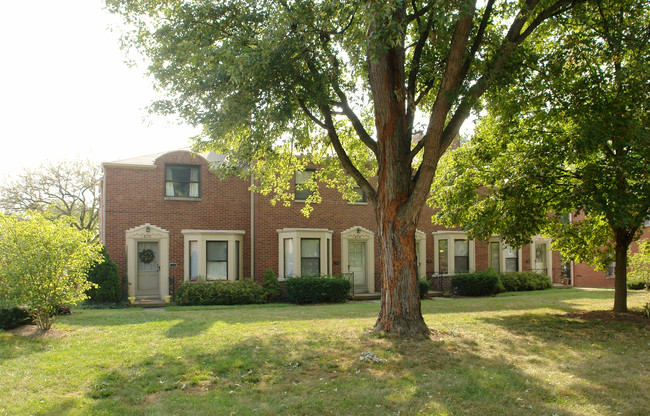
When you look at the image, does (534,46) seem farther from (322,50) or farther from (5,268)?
(5,268)

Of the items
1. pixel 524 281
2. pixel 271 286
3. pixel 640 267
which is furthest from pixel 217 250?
pixel 640 267

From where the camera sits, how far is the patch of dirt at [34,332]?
9.51 m

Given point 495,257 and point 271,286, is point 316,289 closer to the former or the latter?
point 271,286

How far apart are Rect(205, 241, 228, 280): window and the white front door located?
17.2 ft

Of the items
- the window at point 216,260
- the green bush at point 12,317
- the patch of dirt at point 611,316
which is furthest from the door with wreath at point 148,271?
the patch of dirt at point 611,316

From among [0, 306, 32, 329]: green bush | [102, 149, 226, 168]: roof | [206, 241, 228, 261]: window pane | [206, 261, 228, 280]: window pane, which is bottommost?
[0, 306, 32, 329]: green bush

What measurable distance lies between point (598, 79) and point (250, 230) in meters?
12.7

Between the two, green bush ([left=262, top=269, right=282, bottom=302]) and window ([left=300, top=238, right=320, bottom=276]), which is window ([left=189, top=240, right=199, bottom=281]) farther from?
window ([left=300, top=238, right=320, bottom=276])

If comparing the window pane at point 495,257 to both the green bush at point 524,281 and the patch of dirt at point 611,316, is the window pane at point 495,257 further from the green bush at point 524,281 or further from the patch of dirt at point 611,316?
the patch of dirt at point 611,316

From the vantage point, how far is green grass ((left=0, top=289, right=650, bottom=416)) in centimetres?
562

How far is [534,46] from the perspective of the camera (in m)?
12.4

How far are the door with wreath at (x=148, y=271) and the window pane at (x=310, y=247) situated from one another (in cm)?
546

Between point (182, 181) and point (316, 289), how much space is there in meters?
6.46

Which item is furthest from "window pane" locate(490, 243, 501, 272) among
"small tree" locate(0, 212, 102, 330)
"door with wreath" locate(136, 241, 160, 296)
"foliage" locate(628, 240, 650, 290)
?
"small tree" locate(0, 212, 102, 330)
